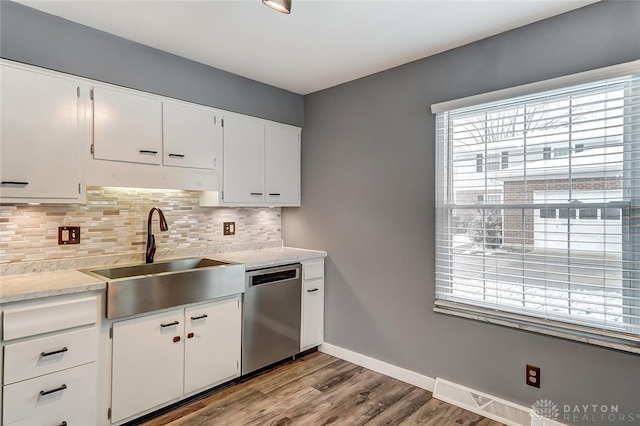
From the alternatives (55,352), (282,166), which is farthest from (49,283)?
(282,166)

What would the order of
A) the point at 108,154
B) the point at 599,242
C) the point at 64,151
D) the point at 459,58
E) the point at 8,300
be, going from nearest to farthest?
the point at 8,300, the point at 599,242, the point at 64,151, the point at 108,154, the point at 459,58

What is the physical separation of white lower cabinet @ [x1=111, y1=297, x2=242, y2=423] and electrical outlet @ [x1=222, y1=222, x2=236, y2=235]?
83 centimetres

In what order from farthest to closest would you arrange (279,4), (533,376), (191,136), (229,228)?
(229,228)
(191,136)
(533,376)
(279,4)

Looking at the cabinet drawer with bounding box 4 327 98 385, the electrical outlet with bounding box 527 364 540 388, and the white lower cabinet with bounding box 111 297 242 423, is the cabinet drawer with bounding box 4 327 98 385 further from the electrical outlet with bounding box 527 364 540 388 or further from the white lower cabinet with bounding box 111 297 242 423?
the electrical outlet with bounding box 527 364 540 388

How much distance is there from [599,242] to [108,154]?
9.88ft

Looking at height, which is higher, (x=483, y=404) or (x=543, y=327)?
(x=543, y=327)

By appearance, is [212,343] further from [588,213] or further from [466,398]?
[588,213]

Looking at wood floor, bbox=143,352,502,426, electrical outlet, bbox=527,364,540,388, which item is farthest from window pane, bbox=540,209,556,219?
wood floor, bbox=143,352,502,426

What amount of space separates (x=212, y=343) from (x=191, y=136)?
5.08 ft

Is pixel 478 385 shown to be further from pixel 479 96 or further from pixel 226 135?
pixel 226 135

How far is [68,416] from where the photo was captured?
1.90 meters

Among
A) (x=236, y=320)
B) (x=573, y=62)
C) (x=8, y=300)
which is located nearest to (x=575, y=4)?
(x=573, y=62)

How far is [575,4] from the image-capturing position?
2.00 meters

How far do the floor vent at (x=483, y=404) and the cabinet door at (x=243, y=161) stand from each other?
82.9 inches
